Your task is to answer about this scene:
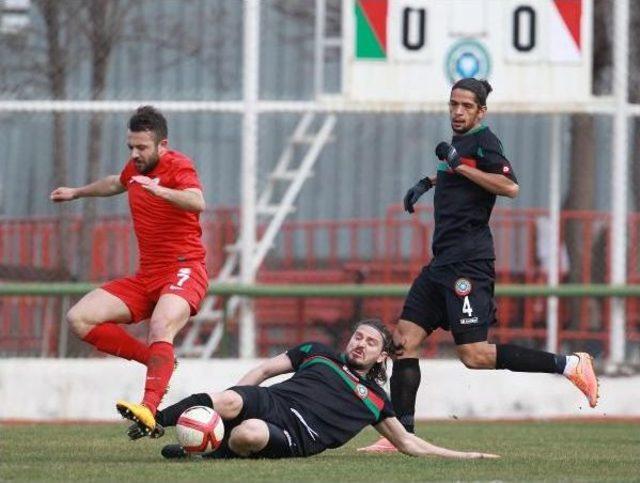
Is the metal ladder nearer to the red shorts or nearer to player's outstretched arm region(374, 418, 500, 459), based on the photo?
the red shorts

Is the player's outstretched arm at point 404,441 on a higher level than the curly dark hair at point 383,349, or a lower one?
lower

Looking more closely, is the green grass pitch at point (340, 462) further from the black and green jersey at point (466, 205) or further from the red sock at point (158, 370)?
the black and green jersey at point (466, 205)

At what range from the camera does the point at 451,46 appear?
14.3 m

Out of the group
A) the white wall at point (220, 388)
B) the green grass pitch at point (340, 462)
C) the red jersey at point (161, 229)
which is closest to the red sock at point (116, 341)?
the red jersey at point (161, 229)

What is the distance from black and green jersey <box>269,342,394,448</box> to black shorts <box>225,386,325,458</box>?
1.0 inches

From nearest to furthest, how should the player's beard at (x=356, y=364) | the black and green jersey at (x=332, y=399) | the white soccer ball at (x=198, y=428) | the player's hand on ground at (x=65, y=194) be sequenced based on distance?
1. the white soccer ball at (x=198, y=428)
2. the black and green jersey at (x=332, y=399)
3. the player's beard at (x=356, y=364)
4. the player's hand on ground at (x=65, y=194)

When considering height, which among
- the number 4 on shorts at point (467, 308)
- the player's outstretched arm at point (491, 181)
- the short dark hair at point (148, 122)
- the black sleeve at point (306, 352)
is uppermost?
the short dark hair at point (148, 122)

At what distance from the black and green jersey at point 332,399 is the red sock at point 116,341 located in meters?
1.24

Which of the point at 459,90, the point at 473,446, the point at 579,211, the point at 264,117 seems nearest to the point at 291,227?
the point at 264,117

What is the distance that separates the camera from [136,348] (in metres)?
10.1

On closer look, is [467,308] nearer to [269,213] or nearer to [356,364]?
[356,364]

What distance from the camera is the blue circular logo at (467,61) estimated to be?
14297mm

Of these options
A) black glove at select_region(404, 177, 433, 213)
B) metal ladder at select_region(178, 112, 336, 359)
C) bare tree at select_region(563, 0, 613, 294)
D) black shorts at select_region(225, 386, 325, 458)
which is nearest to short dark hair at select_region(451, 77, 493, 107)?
black glove at select_region(404, 177, 433, 213)

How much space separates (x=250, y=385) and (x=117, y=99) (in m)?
6.06
